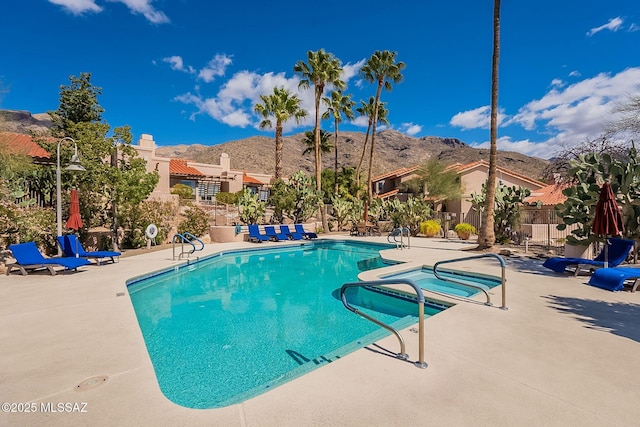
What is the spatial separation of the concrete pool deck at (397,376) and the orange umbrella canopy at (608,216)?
3233mm

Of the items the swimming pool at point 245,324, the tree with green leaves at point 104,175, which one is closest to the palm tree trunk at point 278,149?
the tree with green leaves at point 104,175

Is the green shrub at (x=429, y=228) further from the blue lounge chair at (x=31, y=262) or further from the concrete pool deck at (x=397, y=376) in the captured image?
the blue lounge chair at (x=31, y=262)

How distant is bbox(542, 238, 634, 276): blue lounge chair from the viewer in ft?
27.1

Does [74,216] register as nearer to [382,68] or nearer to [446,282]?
[446,282]

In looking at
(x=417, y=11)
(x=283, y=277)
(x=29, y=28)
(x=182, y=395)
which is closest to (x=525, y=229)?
(x=417, y=11)

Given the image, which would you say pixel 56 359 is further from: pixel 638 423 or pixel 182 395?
pixel 638 423

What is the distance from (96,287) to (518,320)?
880 cm

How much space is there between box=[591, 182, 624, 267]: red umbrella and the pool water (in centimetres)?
292

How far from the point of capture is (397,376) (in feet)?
11.3

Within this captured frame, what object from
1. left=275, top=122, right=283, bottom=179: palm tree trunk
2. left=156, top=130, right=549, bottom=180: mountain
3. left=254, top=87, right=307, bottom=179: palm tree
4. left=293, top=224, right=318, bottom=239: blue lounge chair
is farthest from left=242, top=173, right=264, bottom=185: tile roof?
left=156, top=130, right=549, bottom=180: mountain

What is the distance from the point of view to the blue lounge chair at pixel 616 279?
6.93m

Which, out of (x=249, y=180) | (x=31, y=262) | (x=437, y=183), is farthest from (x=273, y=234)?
(x=249, y=180)

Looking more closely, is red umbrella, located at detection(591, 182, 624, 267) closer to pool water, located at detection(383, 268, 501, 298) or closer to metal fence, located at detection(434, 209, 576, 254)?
pool water, located at detection(383, 268, 501, 298)

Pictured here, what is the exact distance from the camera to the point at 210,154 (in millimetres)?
80438
